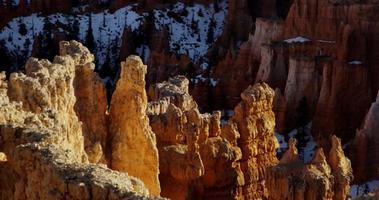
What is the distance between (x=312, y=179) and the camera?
17.1 meters

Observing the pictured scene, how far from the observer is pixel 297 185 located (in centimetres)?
1694

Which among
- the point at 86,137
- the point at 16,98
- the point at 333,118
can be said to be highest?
the point at 16,98

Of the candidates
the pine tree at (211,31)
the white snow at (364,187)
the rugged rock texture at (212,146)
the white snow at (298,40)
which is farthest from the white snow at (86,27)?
the rugged rock texture at (212,146)

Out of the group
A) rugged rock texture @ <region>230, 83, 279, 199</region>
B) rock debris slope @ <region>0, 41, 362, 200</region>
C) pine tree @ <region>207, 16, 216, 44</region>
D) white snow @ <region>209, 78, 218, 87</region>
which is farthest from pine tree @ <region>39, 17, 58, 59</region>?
rugged rock texture @ <region>230, 83, 279, 199</region>

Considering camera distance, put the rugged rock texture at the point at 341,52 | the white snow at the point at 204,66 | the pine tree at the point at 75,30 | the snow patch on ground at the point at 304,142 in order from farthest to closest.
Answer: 1. the pine tree at the point at 75,30
2. the white snow at the point at 204,66
3. the rugged rock texture at the point at 341,52
4. the snow patch on ground at the point at 304,142

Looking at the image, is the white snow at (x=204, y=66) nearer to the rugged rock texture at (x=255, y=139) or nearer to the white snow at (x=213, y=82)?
the white snow at (x=213, y=82)

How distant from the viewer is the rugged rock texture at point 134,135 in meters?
15.5

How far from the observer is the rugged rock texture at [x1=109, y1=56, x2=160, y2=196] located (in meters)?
15.5

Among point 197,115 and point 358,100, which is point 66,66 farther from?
point 358,100

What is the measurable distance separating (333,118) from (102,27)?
28000 millimetres

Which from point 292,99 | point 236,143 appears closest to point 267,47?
point 292,99

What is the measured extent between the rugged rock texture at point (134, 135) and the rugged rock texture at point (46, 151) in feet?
7.16

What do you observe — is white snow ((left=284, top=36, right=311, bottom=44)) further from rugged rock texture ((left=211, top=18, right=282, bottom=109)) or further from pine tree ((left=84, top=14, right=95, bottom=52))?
pine tree ((left=84, top=14, right=95, bottom=52))

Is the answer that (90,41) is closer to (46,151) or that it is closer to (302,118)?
(302,118)
